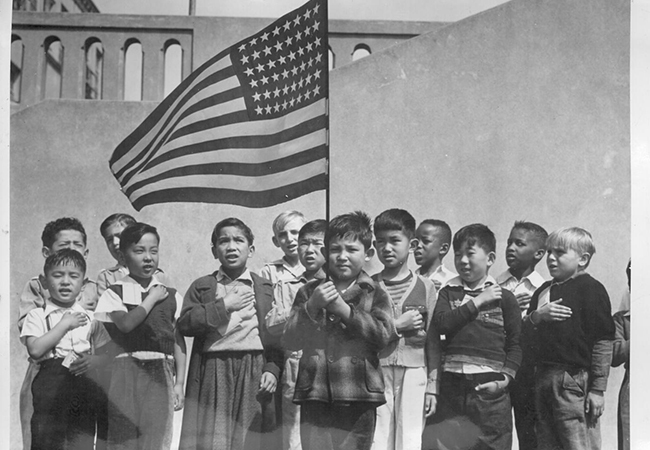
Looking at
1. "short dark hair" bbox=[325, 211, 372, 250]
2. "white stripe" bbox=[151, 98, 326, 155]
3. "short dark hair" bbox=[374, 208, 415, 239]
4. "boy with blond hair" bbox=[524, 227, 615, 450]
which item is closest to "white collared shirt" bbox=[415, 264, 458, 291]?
"short dark hair" bbox=[374, 208, 415, 239]

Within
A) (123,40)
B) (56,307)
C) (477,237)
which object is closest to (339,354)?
(477,237)

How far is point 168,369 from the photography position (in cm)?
561

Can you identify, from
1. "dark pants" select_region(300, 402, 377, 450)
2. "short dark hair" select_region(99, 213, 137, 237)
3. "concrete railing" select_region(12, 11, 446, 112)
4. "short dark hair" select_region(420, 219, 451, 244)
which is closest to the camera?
"dark pants" select_region(300, 402, 377, 450)

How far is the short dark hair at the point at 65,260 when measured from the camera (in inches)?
227

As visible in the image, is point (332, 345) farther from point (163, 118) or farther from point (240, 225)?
point (163, 118)

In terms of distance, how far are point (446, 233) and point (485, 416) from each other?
1058 mm

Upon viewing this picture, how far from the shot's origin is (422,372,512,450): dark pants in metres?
5.48

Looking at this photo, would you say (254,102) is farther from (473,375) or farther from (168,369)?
(473,375)

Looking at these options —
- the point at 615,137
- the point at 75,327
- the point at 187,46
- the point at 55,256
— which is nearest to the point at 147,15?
the point at 187,46

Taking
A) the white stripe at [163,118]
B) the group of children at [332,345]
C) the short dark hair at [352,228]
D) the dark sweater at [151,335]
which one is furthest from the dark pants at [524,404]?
the white stripe at [163,118]

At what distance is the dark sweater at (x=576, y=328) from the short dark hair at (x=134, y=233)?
2.24m

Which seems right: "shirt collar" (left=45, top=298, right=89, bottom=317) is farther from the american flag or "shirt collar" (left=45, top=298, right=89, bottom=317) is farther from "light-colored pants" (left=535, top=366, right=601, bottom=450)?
"light-colored pants" (left=535, top=366, right=601, bottom=450)

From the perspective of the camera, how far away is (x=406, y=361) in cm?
553

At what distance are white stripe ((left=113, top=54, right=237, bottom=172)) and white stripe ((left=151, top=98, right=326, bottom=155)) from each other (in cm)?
17
